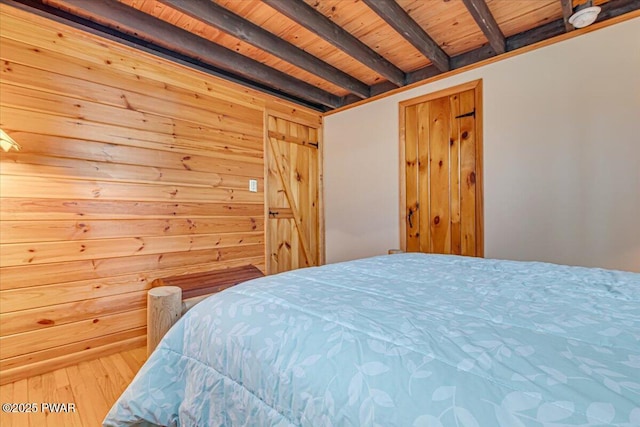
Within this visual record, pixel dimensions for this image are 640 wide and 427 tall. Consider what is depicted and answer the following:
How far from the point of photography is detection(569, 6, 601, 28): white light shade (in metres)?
1.77

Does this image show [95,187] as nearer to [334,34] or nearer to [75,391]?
[75,391]

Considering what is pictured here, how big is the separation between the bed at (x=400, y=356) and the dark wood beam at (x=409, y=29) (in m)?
1.72

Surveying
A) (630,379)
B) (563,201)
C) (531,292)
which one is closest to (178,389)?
(630,379)

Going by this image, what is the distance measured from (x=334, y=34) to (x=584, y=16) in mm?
1551

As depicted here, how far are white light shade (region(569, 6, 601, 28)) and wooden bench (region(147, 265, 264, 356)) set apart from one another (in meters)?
2.66

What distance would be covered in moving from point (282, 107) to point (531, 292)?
2951mm

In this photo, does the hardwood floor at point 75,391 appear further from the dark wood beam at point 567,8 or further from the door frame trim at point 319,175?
the dark wood beam at point 567,8

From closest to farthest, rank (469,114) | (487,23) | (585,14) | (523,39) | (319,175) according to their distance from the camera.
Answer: (585,14), (487,23), (523,39), (469,114), (319,175)

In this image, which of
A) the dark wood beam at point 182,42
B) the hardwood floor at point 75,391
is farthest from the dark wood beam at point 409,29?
the hardwood floor at point 75,391

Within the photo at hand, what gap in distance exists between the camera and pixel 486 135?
251 cm

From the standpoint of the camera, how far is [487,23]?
2031 millimetres

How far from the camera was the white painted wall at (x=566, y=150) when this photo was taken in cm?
193

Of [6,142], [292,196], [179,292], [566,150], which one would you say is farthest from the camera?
[292,196]

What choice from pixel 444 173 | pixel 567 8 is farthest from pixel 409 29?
pixel 444 173
